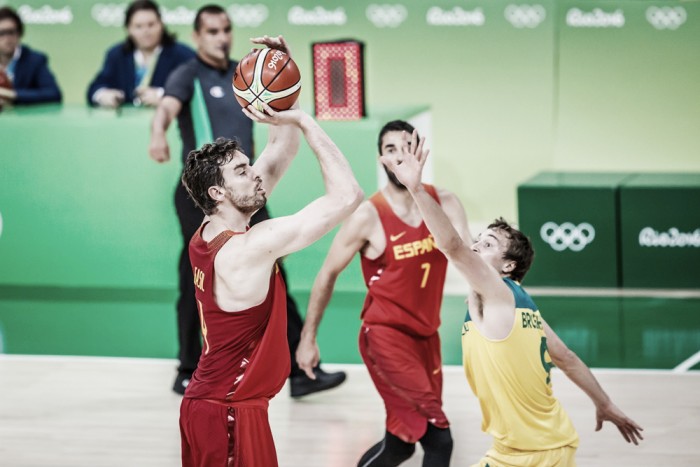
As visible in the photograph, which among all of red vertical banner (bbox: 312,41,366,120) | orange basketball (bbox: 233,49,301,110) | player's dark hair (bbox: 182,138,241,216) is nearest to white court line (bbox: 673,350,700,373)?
red vertical banner (bbox: 312,41,366,120)

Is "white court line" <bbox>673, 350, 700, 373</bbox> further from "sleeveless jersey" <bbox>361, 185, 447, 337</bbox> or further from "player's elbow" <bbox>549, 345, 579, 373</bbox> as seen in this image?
"player's elbow" <bbox>549, 345, 579, 373</bbox>

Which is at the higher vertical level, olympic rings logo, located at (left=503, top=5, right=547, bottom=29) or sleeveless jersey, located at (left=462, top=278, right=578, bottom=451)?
olympic rings logo, located at (left=503, top=5, right=547, bottom=29)

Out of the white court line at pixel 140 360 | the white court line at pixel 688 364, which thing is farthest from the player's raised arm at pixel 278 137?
the white court line at pixel 688 364

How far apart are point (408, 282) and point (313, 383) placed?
187 centimetres

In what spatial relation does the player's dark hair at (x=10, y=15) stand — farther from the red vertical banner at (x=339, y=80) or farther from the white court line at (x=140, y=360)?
the white court line at (x=140, y=360)

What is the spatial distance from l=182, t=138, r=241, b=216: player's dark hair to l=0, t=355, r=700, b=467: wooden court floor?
83.2 inches

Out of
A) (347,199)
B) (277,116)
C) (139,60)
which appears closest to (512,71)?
(139,60)

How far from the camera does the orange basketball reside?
15.9 feet

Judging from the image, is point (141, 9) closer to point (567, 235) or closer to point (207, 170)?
point (567, 235)

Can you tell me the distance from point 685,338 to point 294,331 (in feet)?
9.64

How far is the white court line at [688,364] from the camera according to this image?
782 cm

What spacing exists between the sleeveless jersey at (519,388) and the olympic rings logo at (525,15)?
7577 mm

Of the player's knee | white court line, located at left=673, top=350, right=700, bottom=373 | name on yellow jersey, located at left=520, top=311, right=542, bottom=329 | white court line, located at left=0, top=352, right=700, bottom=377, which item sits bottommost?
white court line, located at left=673, top=350, right=700, bottom=373

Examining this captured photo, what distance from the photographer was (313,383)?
7316 millimetres
